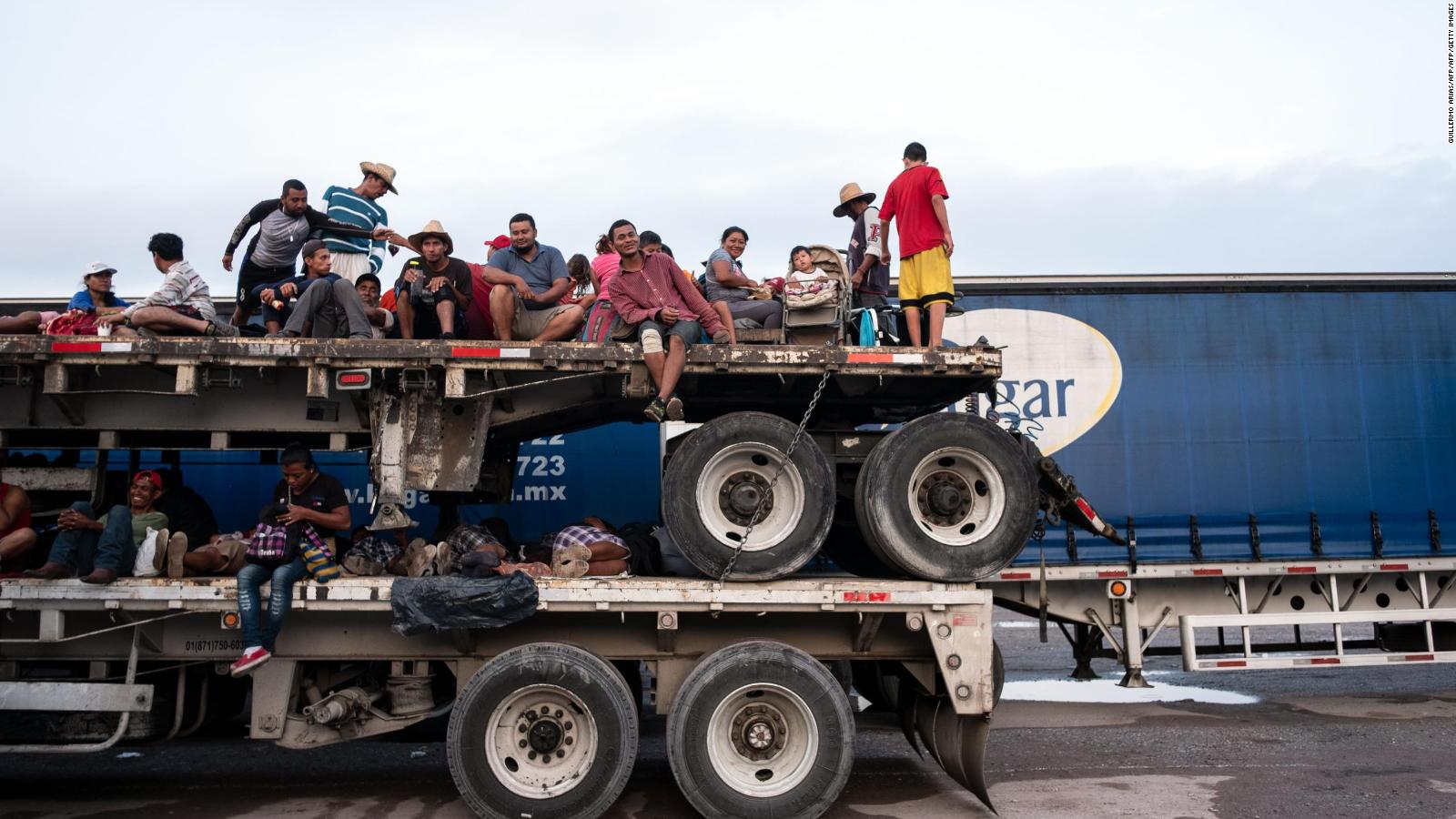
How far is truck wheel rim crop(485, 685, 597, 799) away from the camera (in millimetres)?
5859

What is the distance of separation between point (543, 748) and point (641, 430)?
11.8 feet

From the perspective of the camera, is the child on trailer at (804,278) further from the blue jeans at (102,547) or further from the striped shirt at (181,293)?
the blue jeans at (102,547)

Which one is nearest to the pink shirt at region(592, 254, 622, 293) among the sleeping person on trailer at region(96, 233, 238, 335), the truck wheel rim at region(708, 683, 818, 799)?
the sleeping person on trailer at region(96, 233, 238, 335)

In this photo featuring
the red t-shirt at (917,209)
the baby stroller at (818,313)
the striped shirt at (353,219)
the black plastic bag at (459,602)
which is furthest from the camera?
the striped shirt at (353,219)

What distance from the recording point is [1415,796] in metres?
6.64

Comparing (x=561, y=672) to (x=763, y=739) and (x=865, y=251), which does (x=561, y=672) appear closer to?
(x=763, y=739)

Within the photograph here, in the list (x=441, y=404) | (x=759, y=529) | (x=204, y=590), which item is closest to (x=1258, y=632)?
(x=759, y=529)

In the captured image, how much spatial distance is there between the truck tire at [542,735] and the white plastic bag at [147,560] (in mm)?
1990

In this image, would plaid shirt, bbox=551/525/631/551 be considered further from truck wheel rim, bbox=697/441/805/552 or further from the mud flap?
the mud flap

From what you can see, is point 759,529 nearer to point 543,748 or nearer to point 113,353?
point 543,748

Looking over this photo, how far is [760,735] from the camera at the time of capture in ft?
19.7

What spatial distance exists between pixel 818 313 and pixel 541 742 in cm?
308

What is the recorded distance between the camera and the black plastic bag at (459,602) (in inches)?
227

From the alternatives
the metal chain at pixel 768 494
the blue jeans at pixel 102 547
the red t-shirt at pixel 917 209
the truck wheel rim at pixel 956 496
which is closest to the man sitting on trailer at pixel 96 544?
the blue jeans at pixel 102 547
